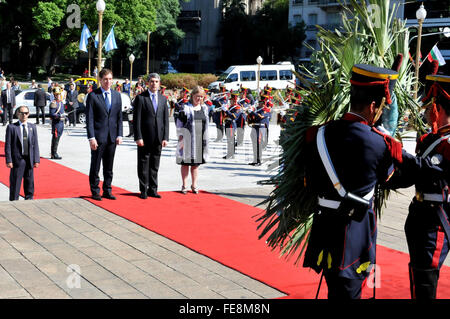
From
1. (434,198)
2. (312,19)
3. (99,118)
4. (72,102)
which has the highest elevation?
(312,19)

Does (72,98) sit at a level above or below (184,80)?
below

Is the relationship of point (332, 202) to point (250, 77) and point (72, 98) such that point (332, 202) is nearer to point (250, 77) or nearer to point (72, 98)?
point (72, 98)

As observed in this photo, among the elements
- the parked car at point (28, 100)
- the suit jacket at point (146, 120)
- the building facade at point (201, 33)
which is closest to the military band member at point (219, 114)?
the parked car at point (28, 100)

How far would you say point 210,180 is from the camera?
1171 cm

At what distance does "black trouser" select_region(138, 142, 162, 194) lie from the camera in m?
9.13

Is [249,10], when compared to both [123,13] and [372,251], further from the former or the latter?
[372,251]

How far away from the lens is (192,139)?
32.0 ft

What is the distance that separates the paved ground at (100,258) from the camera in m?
5.02

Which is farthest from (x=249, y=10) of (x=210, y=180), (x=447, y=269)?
(x=447, y=269)

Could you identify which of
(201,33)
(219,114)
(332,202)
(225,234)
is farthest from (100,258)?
(201,33)

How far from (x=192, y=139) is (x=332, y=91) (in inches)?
210

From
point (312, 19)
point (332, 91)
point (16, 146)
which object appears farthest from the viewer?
point (312, 19)

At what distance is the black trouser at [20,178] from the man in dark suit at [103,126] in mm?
1088

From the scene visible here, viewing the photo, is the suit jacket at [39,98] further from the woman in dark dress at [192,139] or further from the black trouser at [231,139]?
the woman in dark dress at [192,139]
